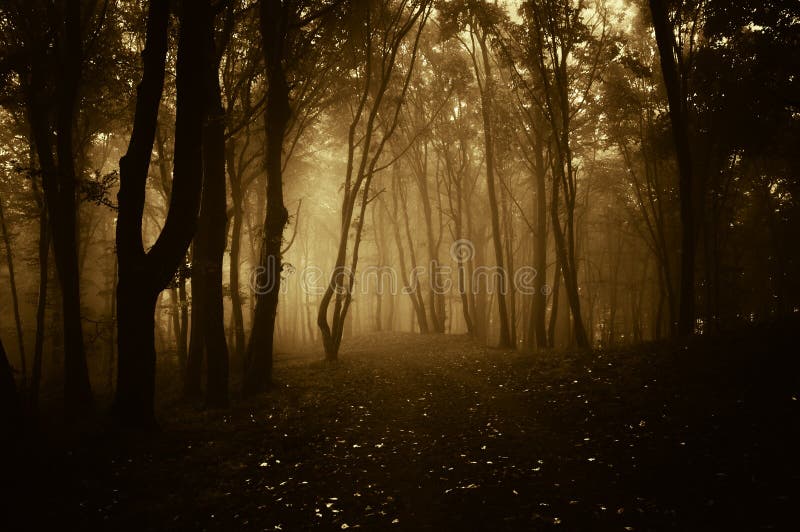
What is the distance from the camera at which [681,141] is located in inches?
533

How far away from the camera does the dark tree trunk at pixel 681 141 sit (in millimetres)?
13320

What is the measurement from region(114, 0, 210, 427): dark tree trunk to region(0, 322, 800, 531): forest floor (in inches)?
37.9

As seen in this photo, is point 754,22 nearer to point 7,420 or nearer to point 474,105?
point 474,105

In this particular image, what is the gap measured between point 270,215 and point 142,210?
4.59 m

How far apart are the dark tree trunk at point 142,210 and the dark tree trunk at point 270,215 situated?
12.7 feet

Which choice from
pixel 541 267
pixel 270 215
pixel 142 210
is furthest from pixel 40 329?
pixel 541 267

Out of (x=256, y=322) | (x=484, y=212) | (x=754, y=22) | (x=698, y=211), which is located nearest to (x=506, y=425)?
(x=256, y=322)

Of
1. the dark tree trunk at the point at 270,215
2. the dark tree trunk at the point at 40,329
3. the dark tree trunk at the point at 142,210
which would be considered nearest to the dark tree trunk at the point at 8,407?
the dark tree trunk at the point at 142,210

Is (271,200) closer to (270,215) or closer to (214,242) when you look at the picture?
(270,215)

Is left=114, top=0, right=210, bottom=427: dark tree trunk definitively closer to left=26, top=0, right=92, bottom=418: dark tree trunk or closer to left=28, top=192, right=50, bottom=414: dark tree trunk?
left=26, top=0, right=92, bottom=418: dark tree trunk

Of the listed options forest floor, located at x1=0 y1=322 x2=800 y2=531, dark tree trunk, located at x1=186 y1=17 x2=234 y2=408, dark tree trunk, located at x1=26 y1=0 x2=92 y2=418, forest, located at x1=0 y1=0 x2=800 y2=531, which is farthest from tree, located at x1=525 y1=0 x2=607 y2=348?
dark tree trunk, located at x1=26 y1=0 x2=92 y2=418

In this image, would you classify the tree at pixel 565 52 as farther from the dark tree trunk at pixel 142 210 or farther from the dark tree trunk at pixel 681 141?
the dark tree trunk at pixel 142 210

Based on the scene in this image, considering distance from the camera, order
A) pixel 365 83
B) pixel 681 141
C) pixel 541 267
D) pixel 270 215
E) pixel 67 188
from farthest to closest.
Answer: pixel 541 267 < pixel 365 83 < pixel 681 141 < pixel 270 215 < pixel 67 188

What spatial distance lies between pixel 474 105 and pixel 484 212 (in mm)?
16601
